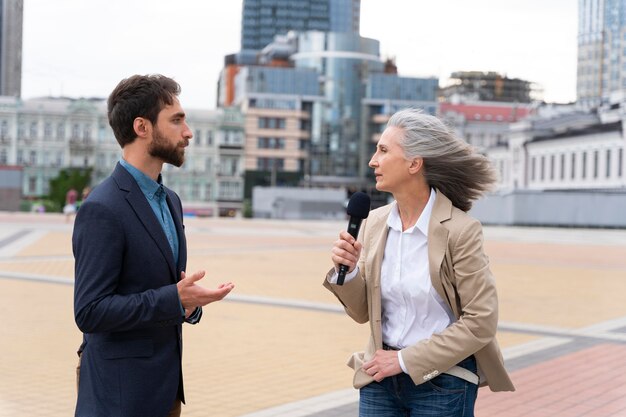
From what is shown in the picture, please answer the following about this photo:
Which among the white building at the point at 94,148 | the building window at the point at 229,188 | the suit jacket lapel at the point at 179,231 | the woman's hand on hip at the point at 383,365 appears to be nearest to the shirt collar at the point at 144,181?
the suit jacket lapel at the point at 179,231

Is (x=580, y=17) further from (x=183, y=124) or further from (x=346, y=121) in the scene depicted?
(x=183, y=124)

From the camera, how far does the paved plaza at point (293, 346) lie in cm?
665

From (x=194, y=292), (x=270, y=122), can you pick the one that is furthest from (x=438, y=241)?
(x=270, y=122)

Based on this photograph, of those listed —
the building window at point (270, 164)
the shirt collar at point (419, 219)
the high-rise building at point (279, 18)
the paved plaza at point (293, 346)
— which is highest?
the high-rise building at point (279, 18)

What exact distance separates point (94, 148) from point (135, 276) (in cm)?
9488

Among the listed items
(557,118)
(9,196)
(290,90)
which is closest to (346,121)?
(290,90)

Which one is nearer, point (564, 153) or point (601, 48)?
point (564, 153)

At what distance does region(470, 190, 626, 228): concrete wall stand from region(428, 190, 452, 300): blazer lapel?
53.0 m

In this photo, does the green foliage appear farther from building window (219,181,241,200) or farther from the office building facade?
the office building facade

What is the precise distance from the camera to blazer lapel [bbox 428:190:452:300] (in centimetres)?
298

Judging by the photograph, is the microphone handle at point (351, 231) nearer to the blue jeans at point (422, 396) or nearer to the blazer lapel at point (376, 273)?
the blazer lapel at point (376, 273)

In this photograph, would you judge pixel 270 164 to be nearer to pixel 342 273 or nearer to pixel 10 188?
pixel 10 188

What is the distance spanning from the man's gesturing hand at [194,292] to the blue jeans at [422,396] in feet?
2.18

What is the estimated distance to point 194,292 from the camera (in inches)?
109
